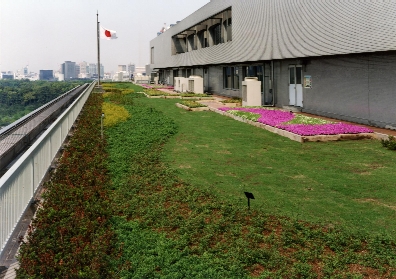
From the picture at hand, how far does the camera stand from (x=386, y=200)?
24.4ft

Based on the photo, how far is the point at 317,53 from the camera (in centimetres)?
1939

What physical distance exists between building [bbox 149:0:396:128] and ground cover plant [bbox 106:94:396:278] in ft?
34.4

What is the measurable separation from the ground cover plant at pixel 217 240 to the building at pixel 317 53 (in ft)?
34.4

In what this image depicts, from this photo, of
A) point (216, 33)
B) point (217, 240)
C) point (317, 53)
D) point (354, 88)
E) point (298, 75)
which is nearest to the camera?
point (217, 240)

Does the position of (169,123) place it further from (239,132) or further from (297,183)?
(297,183)


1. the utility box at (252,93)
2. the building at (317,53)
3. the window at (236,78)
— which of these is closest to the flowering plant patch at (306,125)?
the building at (317,53)

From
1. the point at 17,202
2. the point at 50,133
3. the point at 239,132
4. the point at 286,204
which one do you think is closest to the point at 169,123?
the point at 239,132

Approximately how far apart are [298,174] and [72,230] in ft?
19.1

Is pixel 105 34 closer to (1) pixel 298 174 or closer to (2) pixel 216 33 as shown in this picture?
(2) pixel 216 33

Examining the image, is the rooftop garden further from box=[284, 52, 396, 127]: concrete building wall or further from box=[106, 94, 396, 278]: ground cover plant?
box=[284, 52, 396, 127]: concrete building wall

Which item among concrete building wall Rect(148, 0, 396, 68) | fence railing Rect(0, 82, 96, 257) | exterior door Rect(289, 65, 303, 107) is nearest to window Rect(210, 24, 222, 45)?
concrete building wall Rect(148, 0, 396, 68)

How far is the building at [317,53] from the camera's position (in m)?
15.8

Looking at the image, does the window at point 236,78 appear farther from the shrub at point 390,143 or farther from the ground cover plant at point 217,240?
the ground cover plant at point 217,240

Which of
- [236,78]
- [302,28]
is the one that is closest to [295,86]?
[302,28]
